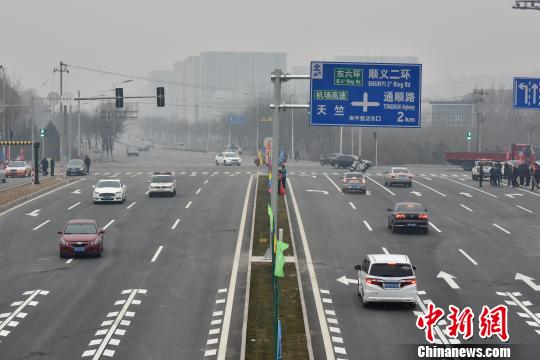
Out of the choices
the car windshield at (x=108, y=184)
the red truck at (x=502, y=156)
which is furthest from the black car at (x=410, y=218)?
the red truck at (x=502, y=156)

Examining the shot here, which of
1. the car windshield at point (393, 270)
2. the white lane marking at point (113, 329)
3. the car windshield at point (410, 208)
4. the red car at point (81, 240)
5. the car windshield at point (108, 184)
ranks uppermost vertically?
the car windshield at point (108, 184)

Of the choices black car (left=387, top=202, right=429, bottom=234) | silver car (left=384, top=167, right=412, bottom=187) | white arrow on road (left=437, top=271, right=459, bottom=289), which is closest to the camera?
Answer: white arrow on road (left=437, top=271, right=459, bottom=289)

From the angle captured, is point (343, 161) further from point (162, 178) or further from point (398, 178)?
point (162, 178)

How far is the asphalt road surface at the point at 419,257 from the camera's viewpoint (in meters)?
25.7

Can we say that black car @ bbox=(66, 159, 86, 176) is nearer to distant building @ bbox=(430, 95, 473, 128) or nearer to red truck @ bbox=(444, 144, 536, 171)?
red truck @ bbox=(444, 144, 536, 171)

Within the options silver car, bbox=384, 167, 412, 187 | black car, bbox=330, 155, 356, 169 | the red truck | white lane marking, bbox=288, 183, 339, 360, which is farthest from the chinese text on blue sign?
black car, bbox=330, 155, 356, 169

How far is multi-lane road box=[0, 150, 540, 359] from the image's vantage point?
2520 cm

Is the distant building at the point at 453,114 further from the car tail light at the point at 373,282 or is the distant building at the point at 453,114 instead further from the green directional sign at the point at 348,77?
the car tail light at the point at 373,282

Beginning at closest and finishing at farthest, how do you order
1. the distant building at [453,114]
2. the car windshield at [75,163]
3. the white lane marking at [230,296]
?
1. the white lane marking at [230,296]
2. the car windshield at [75,163]
3. the distant building at [453,114]

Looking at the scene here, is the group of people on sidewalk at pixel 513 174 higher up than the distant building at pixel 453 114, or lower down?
lower down

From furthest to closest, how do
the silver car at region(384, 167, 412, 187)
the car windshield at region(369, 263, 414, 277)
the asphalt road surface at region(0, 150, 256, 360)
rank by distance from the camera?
the silver car at region(384, 167, 412, 187) < the car windshield at region(369, 263, 414, 277) < the asphalt road surface at region(0, 150, 256, 360)

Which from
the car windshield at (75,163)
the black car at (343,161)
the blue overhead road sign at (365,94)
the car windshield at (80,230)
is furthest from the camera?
the black car at (343,161)

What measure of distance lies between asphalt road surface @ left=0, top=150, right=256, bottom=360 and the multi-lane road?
0.07 meters

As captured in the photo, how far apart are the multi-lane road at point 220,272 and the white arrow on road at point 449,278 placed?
8 centimetres
